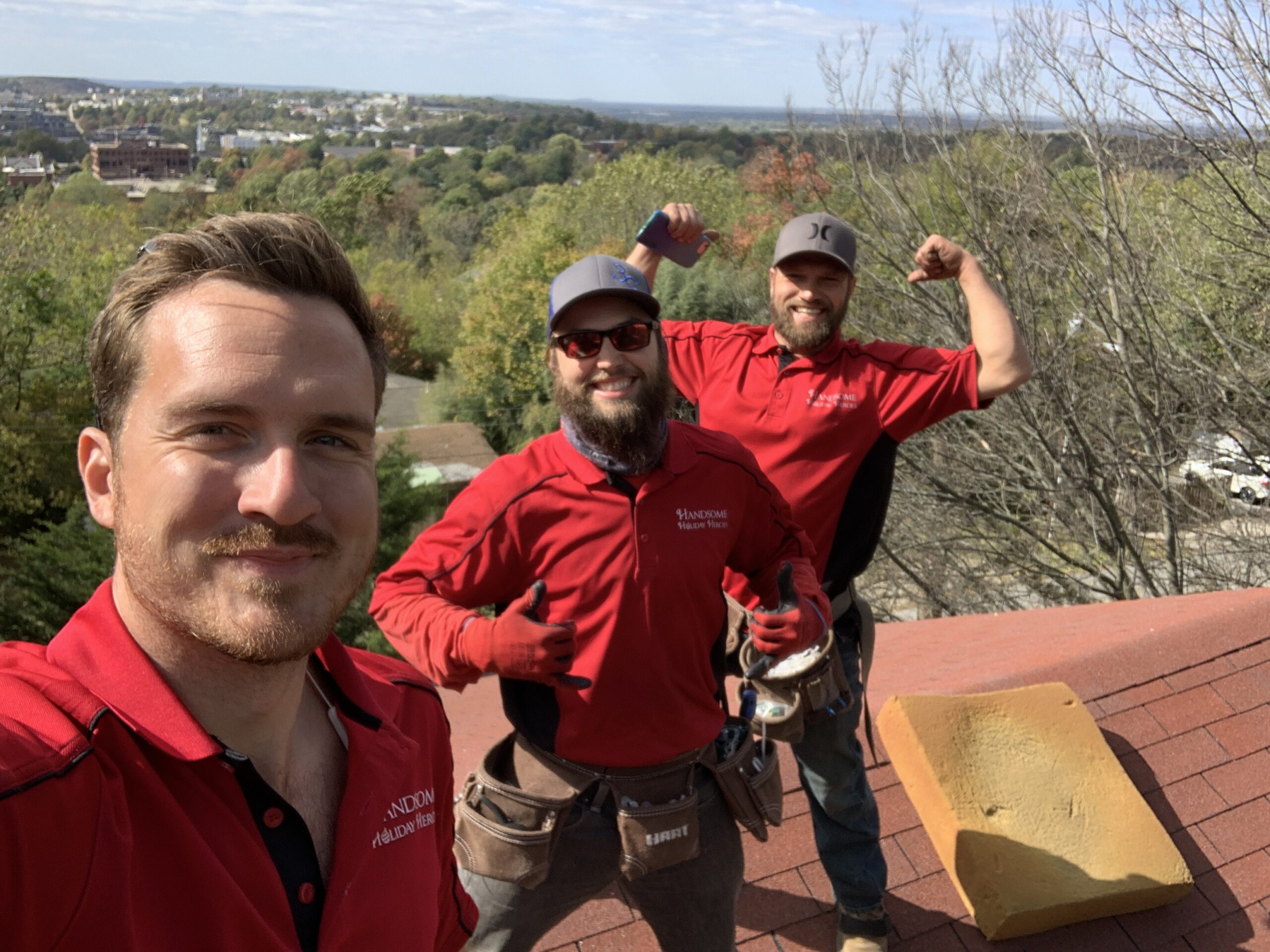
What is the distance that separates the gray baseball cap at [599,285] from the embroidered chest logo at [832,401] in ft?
2.44

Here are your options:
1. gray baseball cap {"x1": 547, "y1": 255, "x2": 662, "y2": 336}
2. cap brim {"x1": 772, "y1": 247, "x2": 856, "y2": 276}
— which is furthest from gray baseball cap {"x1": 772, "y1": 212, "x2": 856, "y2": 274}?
gray baseball cap {"x1": 547, "y1": 255, "x2": 662, "y2": 336}

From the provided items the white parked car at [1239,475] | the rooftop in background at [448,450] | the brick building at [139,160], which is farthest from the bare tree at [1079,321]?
the brick building at [139,160]

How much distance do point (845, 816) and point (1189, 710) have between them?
5.78 feet

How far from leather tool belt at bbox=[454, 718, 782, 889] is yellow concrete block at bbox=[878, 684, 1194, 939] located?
3.02ft

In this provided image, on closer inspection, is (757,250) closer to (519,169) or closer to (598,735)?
(598,735)

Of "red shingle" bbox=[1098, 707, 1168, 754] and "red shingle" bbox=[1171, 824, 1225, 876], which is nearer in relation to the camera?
"red shingle" bbox=[1171, 824, 1225, 876]

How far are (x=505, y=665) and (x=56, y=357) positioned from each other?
2632 cm

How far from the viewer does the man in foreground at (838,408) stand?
3111 mm

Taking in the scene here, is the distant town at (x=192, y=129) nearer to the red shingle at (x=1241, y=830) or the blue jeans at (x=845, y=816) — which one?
the red shingle at (x=1241, y=830)

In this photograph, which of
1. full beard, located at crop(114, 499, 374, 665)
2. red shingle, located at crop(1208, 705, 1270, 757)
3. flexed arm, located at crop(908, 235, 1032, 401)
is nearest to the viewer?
full beard, located at crop(114, 499, 374, 665)

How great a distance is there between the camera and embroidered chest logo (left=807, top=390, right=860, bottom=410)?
11.1 feet

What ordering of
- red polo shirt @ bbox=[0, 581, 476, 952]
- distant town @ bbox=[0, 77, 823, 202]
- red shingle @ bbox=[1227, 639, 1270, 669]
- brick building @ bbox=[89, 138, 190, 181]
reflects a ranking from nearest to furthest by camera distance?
red polo shirt @ bbox=[0, 581, 476, 952] < red shingle @ bbox=[1227, 639, 1270, 669] < distant town @ bbox=[0, 77, 823, 202] < brick building @ bbox=[89, 138, 190, 181]

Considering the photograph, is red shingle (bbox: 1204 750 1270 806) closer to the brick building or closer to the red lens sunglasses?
the red lens sunglasses

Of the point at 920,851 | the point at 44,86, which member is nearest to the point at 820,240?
the point at 920,851
